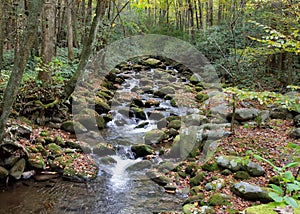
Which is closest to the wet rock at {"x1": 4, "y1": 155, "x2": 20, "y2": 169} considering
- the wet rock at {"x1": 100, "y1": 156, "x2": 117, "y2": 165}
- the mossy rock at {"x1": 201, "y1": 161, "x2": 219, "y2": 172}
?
Answer: the wet rock at {"x1": 100, "y1": 156, "x2": 117, "y2": 165}

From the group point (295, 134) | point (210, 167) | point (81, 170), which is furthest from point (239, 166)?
point (81, 170)

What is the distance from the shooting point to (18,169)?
6.10 m

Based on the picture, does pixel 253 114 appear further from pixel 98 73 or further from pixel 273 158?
pixel 98 73

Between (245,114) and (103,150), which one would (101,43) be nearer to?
(103,150)

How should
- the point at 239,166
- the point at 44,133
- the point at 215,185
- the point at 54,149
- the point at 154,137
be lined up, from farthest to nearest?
the point at 154,137 → the point at 44,133 → the point at 54,149 → the point at 239,166 → the point at 215,185

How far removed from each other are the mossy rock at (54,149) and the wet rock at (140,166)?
6.48ft

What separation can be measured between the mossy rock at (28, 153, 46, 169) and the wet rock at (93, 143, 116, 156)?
1703 mm

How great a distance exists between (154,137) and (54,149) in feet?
11.0

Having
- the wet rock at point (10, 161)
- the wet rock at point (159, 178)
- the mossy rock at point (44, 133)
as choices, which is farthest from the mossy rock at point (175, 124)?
the wet rock at point (10, 161)

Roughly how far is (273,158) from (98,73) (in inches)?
438

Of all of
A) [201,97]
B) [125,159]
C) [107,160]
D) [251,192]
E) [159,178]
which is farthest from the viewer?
[201,97]

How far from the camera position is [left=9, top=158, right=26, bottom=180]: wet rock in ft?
19.7

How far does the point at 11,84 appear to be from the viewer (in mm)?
4059

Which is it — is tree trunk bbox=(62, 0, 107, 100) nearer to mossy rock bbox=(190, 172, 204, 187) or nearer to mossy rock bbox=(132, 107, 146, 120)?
mossy rock bbox=(132, 107, 146, 120)
